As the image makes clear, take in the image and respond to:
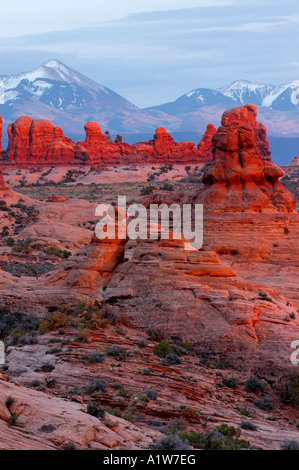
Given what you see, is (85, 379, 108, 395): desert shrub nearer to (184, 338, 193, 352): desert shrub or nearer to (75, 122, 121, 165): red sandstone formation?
(184, 338, 193, 352): desert shrub

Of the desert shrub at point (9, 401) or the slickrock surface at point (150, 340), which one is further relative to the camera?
the slickrock surface at point (150, 340)

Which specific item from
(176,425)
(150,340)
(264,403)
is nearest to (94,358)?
(150,340)

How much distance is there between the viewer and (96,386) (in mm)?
15562

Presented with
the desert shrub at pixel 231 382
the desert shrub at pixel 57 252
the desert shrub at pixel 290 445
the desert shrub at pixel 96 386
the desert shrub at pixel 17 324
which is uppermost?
the desert shrub at pixel 57 252

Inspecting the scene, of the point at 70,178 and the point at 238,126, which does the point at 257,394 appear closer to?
the point at 238,126

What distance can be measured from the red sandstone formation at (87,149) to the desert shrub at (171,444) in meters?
92.5

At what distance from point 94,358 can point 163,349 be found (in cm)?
216

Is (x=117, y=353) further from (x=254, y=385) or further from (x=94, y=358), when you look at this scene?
(x=254, y=385)

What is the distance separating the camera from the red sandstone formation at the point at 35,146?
10188 cm

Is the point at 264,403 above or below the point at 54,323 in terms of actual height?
below

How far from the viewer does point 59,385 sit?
15844mm

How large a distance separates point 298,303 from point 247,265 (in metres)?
5.29
